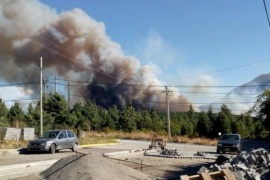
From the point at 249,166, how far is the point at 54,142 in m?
14.7

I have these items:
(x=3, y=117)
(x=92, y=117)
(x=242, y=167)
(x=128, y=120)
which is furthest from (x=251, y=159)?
(x=92, y=117)

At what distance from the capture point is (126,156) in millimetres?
23250

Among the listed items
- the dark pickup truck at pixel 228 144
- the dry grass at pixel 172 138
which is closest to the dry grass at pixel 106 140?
the dry grass at pixel 172 138

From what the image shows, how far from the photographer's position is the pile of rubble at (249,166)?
11.5 meters

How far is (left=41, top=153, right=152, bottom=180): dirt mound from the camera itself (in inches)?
488

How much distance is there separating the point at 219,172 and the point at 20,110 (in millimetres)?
67697

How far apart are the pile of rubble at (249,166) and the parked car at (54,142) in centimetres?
1374

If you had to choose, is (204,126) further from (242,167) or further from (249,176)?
(249,176)

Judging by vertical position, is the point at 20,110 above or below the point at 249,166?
above

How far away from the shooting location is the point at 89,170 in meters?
12.6

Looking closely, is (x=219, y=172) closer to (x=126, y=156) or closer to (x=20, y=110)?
(x=126, y=156)

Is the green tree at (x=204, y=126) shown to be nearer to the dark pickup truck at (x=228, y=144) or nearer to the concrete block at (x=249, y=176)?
the dark pickup truck at (x=228, y=144)

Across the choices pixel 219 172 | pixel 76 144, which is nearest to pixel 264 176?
pixel 219 172

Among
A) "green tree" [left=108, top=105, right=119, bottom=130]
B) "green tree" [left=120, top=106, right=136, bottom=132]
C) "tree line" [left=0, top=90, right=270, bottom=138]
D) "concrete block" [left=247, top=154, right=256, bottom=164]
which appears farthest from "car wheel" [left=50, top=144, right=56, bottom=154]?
"green tree" [left=108, top=105, right=119, bottom=130]
